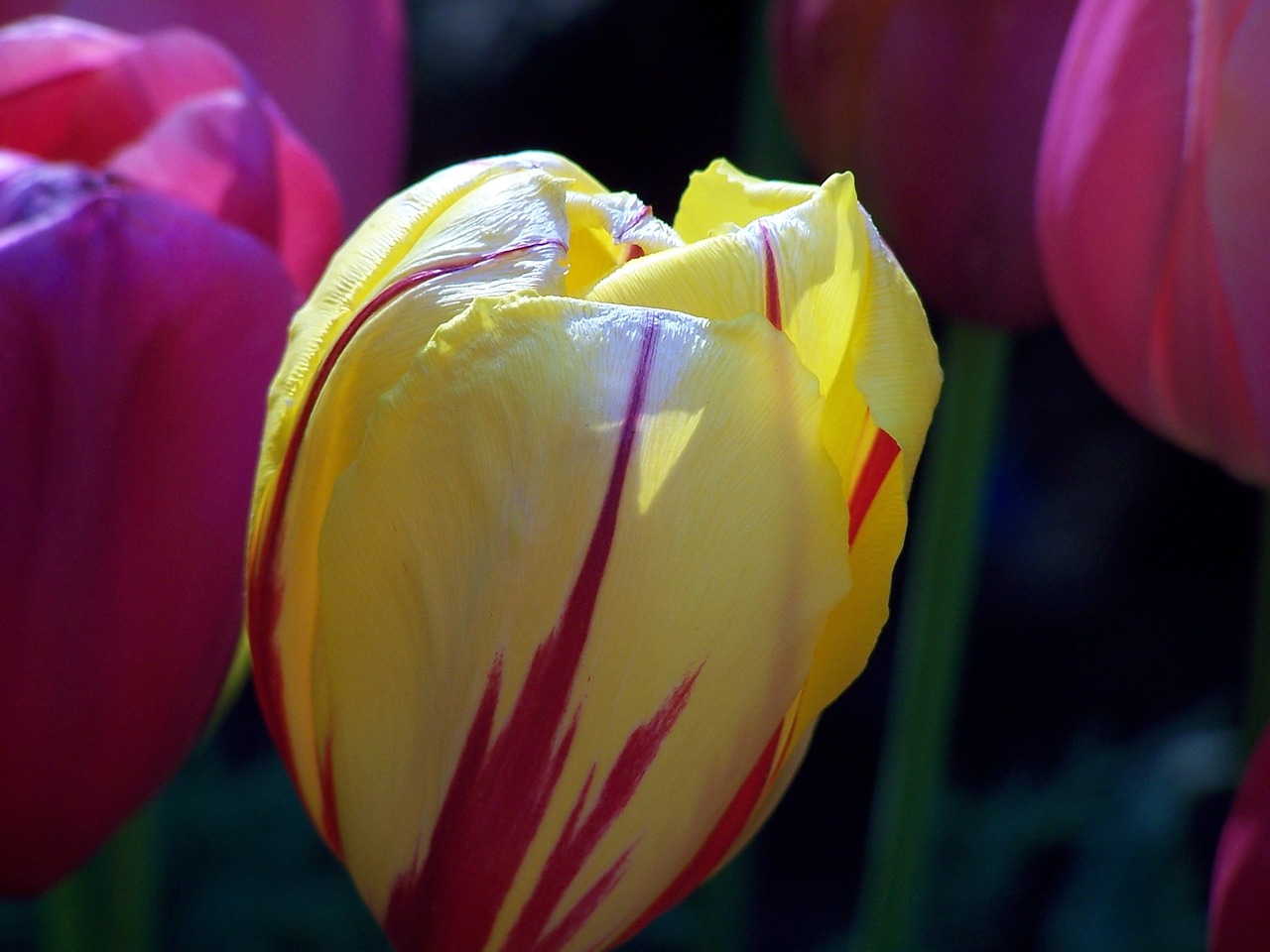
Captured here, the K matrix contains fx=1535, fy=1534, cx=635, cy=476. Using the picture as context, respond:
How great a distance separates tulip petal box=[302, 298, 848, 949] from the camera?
0.60 ft

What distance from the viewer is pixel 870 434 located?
199 mm

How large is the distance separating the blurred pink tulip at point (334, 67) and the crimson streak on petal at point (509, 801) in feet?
0.52

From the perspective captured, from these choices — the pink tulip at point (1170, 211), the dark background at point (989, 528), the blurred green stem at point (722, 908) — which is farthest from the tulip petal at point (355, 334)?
the dark background at point (989, 528)

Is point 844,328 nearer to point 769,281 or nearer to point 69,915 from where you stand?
point 769,281

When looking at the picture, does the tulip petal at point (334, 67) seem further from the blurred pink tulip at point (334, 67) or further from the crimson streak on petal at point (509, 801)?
the crimson streak on petal at point (509, 801)

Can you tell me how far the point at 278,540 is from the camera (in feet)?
0.68

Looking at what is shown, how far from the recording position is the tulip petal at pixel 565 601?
18 centimetres

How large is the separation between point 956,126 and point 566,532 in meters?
0.16

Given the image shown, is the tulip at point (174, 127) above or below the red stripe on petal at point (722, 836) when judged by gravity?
above

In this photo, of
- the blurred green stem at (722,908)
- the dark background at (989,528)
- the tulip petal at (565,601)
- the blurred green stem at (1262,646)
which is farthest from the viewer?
the dark background at (989,528)

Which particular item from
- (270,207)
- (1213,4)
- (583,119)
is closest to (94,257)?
(270,207)

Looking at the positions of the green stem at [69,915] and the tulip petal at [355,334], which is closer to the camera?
the tulip petal at [355,334]

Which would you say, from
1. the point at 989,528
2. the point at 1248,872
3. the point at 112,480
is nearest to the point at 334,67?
the point at 112,480

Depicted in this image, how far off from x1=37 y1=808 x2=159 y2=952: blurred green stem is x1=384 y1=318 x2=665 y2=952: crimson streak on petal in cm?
12
